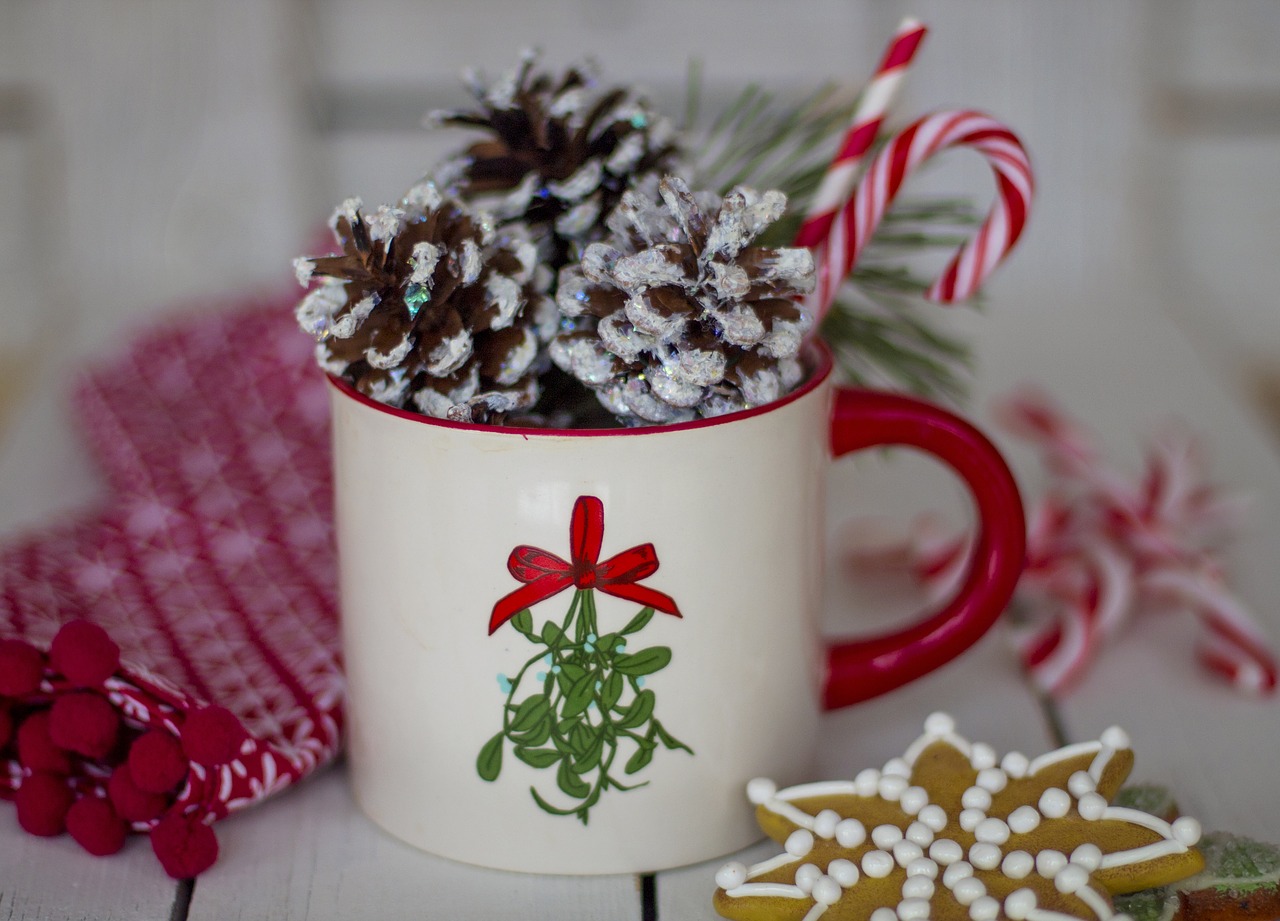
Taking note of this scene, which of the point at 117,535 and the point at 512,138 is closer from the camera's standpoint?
the point at 512,138

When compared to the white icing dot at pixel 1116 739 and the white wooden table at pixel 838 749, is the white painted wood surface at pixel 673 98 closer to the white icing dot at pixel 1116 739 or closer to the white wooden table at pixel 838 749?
the white wooden table at pixel 838 749

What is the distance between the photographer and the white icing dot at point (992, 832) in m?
0.46

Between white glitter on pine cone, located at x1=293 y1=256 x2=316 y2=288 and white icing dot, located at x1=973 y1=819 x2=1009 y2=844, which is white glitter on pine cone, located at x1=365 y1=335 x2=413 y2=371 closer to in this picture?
white glitter on pine cone, located at x1=293 y1=256 x2=316 y2=288

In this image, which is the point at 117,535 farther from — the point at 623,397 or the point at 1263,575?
the point at 1263,575

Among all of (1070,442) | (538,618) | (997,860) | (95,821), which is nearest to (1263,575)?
(1070,442)

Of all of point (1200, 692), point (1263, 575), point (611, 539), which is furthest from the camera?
point (1263, 575)

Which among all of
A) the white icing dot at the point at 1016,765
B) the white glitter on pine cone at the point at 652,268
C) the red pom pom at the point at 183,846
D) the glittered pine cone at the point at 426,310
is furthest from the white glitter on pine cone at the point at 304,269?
the white icing dot at the point at 1016,765

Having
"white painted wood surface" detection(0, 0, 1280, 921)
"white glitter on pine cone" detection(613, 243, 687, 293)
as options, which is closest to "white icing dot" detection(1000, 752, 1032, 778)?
"white glitter on pine cone" detection(613, 243, 687, 293)

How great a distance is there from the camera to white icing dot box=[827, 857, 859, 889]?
0.45 metres

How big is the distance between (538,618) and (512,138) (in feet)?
0.64

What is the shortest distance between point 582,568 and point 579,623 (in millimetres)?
20

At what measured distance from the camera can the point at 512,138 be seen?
0.52 m

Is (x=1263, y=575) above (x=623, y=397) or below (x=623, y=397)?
below

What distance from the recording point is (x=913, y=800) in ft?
1.57
